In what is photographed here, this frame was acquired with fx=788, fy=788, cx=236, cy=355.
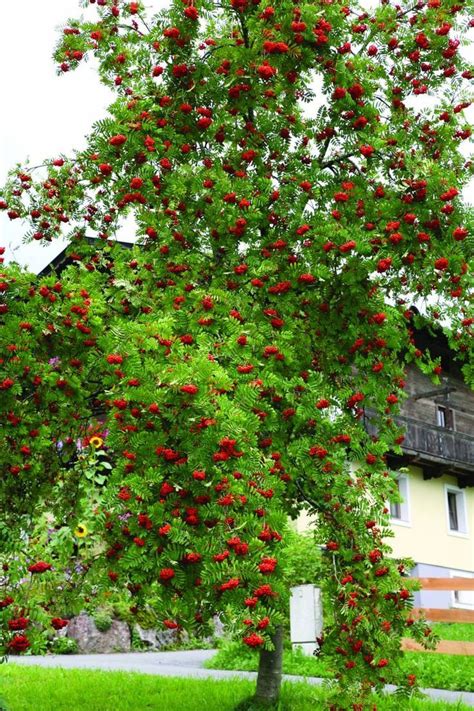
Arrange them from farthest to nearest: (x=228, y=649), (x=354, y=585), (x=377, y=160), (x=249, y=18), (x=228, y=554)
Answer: (x=228, y=649) → (x=377, y=160) → (x=249, y=18) → (x=354, y=585) → (x=228, y=554)

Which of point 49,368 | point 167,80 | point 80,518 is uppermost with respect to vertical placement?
point 167,80

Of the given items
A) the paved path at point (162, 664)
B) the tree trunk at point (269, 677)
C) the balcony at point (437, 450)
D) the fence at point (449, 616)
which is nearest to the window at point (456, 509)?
the balcony at point (437, 450)

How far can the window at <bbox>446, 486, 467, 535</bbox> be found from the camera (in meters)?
25.3

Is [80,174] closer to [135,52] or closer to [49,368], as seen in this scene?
[135,52]

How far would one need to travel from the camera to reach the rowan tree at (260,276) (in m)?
5.18

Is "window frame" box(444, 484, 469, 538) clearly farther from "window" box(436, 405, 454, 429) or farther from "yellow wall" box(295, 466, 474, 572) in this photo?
"window" box(436, 405, 454, 429)

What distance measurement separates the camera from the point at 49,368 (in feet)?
19.5

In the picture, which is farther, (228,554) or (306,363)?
(306,363)

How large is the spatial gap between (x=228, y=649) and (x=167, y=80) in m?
8.14

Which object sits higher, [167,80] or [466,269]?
[167,80]

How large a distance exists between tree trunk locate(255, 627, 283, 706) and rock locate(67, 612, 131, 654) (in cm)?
775

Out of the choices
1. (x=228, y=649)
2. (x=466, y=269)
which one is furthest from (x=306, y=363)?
(x=228, y=649)

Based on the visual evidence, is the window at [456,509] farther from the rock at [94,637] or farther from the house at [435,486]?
the rock at [94,637]

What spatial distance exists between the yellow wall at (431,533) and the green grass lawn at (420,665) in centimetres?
1186
